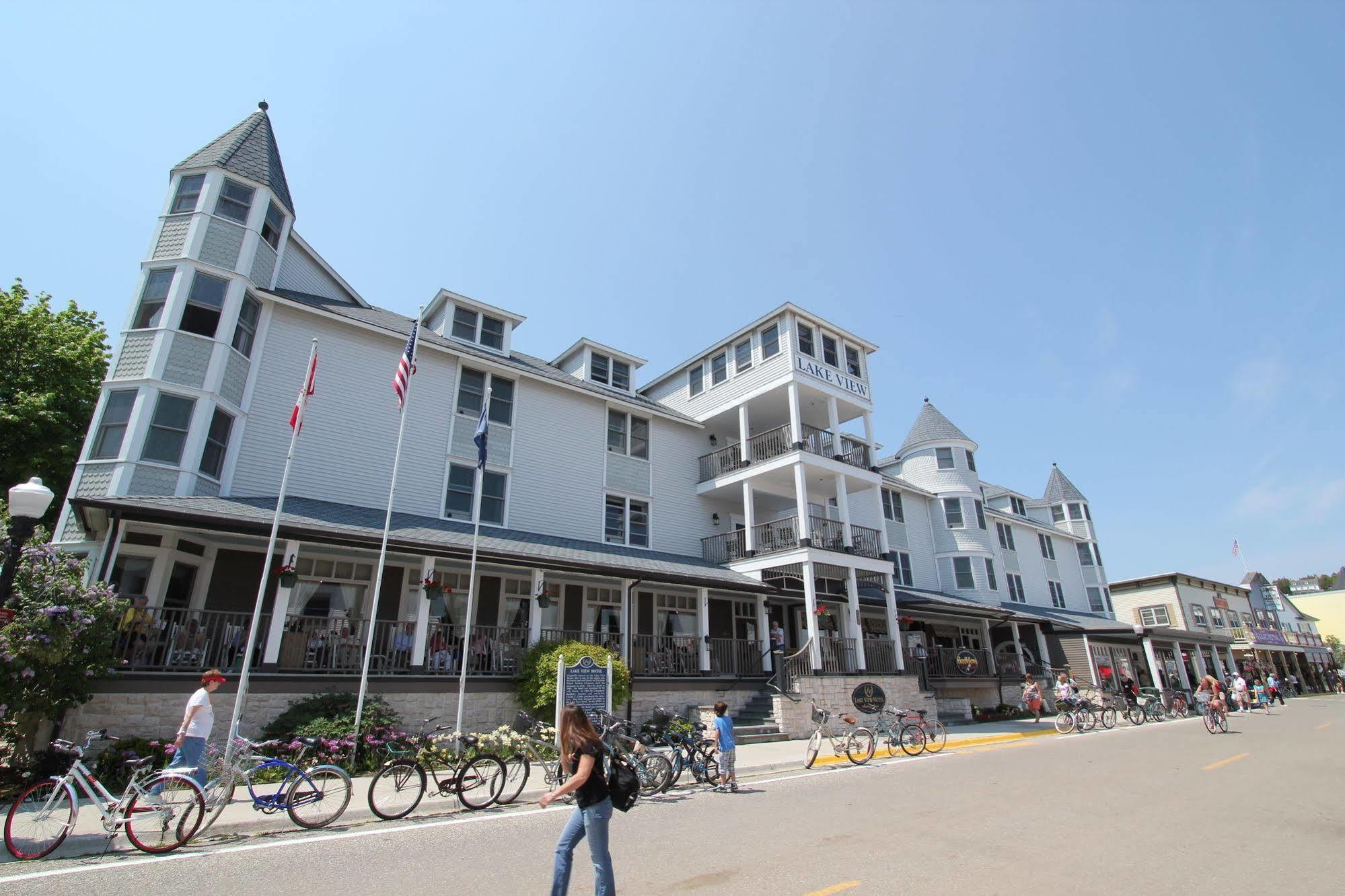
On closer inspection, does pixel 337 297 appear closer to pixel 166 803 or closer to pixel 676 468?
pixel 676 468

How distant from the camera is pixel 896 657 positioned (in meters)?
22.5

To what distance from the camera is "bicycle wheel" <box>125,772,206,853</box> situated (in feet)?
22.7

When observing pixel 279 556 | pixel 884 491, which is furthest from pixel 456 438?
pixel 884 491

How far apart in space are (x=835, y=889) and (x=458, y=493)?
1625cm

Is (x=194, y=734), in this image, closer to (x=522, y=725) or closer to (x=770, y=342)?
(x=522, y=725)

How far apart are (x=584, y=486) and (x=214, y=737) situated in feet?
41.1

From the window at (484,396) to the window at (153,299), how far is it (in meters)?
7.60

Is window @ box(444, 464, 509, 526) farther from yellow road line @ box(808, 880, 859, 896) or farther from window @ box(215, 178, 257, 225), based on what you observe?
yellow road line @ box(808, 880, 859, 896)

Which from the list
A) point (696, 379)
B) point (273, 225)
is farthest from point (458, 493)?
point (696, 379)

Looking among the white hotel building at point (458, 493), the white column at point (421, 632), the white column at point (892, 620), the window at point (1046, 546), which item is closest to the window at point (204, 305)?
the white hotel building at point (458, 493)

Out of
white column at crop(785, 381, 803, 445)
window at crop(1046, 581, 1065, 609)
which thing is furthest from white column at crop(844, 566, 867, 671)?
window at crop(1046, 581, 1065, 609)

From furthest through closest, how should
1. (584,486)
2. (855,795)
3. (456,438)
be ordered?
1. (584,486)
2. (456,438)
3. (855,795)

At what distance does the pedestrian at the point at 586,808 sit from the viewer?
472cm

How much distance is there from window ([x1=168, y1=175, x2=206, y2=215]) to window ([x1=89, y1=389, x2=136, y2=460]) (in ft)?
18.1
